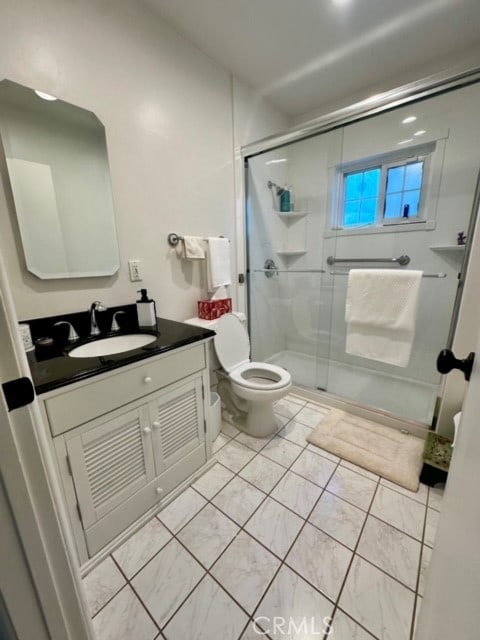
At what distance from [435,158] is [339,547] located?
102 inches

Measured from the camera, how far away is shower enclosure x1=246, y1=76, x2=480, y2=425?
6.36 feet

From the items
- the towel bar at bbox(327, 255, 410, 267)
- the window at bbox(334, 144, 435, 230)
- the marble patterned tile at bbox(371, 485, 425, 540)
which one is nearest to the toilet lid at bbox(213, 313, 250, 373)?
the marble patterned tile at bbox(371, 485, 425, 540)

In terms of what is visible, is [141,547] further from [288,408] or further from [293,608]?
[288,408]

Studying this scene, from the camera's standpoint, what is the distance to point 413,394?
2.05m

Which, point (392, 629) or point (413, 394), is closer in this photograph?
point (392, 629)

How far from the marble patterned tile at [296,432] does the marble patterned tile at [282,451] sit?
0.14 ft

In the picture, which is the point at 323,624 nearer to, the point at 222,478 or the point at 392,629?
the point at 392,629

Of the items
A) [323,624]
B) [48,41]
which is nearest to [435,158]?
[48,41]

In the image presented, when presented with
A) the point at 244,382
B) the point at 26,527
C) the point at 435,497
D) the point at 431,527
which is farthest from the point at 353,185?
the point at 26,527

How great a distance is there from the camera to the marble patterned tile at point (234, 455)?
5.08 ft

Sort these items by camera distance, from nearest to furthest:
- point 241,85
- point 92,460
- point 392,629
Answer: point 392,629 → point 92,460 → point 241,85

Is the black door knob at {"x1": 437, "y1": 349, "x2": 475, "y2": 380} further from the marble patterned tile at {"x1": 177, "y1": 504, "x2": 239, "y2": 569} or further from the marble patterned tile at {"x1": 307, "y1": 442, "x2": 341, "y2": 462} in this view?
the marble patterned tile at {"x1": 307, "y1": 442, "x2": 341, "y2": 462}

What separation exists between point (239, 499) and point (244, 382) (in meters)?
0.62

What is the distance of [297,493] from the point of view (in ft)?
4.45
